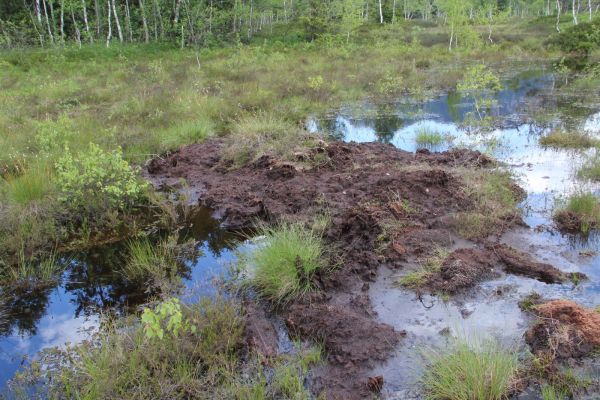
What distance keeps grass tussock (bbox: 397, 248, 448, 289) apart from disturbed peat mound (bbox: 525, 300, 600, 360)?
125 cm

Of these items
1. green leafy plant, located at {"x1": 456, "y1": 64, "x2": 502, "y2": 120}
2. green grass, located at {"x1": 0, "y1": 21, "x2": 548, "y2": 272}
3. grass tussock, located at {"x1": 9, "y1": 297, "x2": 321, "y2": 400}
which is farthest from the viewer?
green leafy plant, located at {"x1": 456, "y1": 64, "x2": 502, "y2": 120}

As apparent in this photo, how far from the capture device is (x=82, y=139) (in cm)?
1012

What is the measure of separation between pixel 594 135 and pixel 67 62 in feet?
76.6

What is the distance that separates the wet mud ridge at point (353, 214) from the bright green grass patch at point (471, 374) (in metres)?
0.47

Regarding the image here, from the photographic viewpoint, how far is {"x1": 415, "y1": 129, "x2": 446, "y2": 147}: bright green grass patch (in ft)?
35.3

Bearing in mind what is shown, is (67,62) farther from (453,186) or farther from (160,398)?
(160,398)

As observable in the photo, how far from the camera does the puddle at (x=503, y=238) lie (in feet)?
14.5

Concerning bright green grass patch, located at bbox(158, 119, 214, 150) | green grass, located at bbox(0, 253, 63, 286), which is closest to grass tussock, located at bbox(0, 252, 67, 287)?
green grass, located at bbox(0, 253, 63, 286)

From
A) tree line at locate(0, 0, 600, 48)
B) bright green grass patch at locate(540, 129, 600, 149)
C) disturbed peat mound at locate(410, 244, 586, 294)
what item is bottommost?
disturbed peat mound at locate(410, 244, 586, 294)

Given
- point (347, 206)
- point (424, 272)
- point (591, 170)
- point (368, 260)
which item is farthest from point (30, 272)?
point (591, 170)

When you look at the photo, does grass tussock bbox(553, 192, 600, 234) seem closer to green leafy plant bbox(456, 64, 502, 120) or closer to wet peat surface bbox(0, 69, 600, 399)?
wet peat surface bbox(0, 69, 600, 399)

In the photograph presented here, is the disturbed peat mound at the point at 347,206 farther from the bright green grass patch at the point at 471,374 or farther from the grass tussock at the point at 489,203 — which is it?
the bright green grass patch at the point at 471,374

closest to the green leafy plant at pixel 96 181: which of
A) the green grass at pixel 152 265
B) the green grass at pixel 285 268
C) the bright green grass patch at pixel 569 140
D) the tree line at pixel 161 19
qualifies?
the green grass at pixel 152 265

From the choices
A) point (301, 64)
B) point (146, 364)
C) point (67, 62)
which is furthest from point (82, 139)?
point (67, 62)
